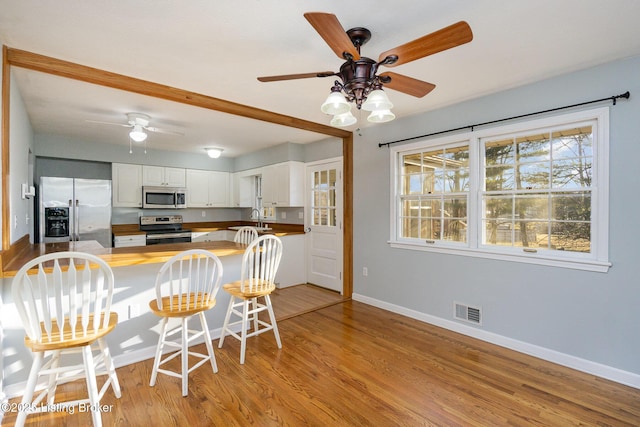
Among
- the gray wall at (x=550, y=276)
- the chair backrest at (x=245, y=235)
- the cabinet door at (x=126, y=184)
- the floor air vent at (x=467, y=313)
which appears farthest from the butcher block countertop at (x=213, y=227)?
the floor air vent at (x=467, y=313)

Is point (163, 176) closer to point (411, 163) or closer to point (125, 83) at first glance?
point (125, 83)

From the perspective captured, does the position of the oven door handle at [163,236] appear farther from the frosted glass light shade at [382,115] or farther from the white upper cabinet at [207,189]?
the frosted glass light shade at [382,115]

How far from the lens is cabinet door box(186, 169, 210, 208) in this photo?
588 centimetres

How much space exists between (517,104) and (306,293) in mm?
3482

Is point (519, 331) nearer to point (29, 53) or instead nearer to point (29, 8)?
point (29, 8)

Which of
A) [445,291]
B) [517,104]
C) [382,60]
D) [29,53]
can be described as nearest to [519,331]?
[445,291]

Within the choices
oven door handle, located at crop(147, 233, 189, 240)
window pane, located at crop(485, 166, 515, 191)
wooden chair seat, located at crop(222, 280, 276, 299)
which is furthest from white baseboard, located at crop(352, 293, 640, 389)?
oven door handle, located at crop(147, 233, 189, 240)

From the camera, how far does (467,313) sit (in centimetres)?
312

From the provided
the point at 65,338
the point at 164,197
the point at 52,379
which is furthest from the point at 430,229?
the point at 164,197

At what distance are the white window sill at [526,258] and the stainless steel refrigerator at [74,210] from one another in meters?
4.74

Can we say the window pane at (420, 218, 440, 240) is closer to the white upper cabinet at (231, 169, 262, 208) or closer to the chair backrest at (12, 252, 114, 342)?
the chair backrest at (12, 252, 114, 342)

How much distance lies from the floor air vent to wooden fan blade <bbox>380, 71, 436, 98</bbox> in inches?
87.6

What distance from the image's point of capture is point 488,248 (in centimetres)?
300

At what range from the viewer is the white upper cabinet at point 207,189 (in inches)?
232
